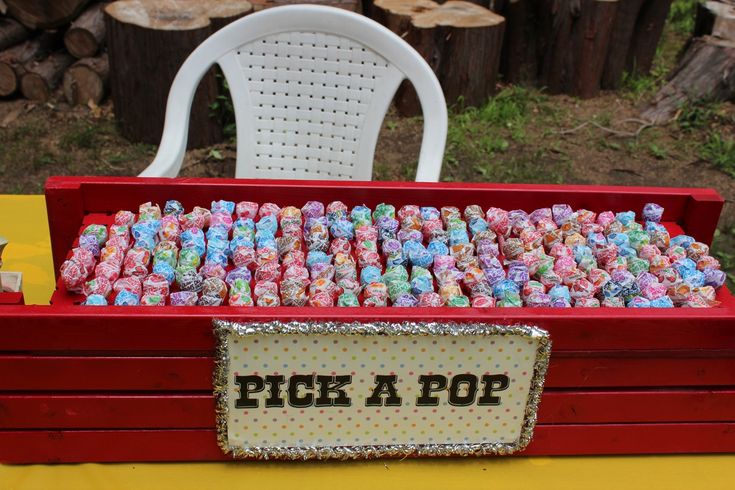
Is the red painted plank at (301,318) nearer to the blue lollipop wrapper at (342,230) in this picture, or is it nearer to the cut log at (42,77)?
the blue lollipop wrapper at (342,230)

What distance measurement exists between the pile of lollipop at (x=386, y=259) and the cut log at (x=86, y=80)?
10.2ft

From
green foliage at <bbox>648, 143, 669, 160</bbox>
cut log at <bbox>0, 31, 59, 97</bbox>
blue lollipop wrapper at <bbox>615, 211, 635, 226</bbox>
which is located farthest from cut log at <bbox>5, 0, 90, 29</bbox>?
blue lollipop wrapper at <bbox>615, 211, 635, 226</bbox>

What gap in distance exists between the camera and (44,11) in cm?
401

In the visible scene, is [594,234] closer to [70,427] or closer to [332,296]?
[332,296]

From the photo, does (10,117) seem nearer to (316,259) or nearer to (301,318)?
(316,259)

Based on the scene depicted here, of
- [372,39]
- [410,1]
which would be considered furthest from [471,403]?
[410,1]

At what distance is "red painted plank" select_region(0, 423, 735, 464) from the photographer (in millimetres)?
1057

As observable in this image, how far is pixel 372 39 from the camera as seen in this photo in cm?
189

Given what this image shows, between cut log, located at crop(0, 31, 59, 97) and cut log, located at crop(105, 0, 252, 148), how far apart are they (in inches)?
29.7

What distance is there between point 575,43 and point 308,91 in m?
2.72

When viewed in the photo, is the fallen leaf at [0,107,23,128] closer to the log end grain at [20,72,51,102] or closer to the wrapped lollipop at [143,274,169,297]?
the log end grain at [20,72,51,102]

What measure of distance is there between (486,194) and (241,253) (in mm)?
457

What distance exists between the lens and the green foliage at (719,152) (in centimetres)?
387

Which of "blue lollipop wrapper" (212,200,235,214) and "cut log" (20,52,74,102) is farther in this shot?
"cut log" (20,52,74,102)
